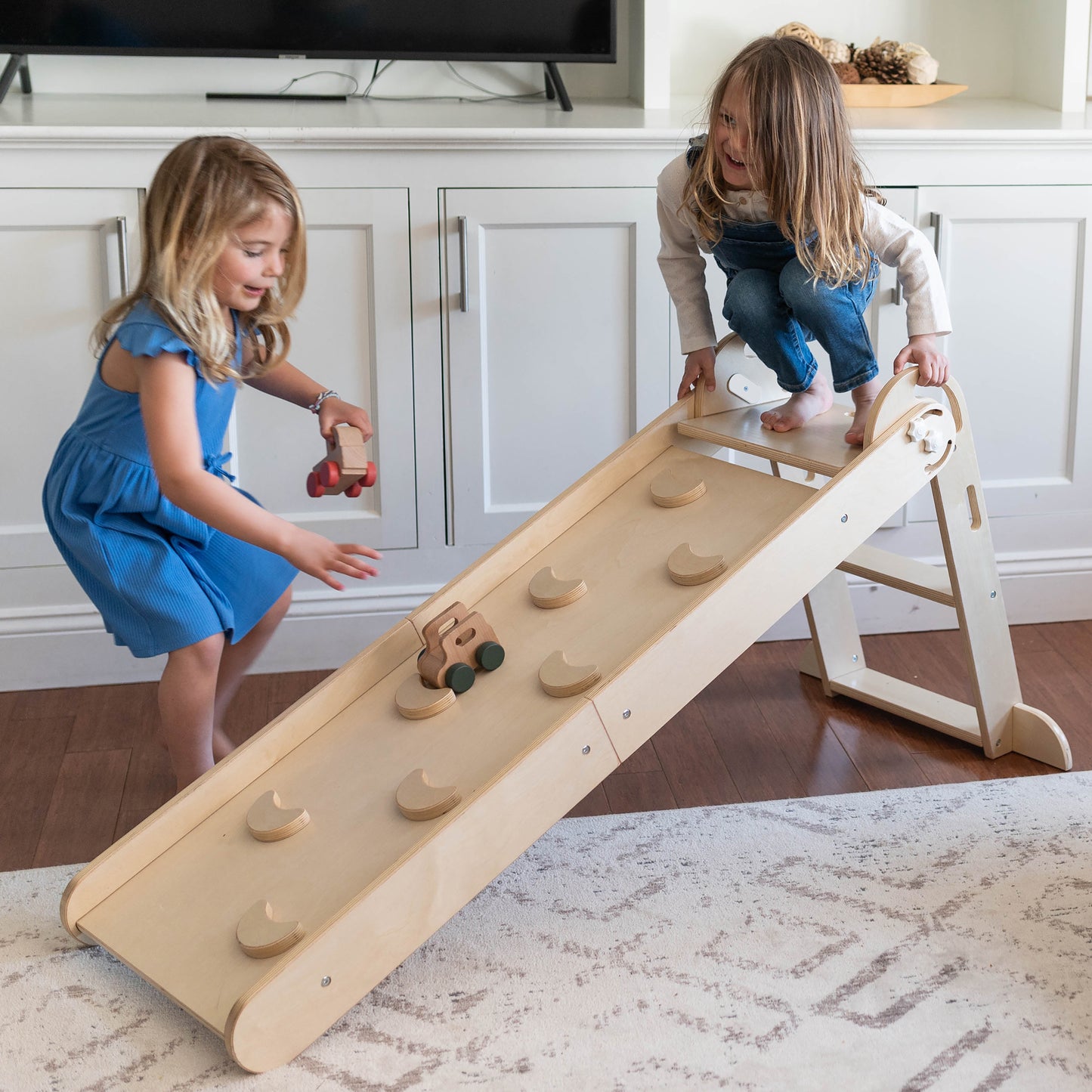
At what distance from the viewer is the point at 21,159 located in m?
1.73

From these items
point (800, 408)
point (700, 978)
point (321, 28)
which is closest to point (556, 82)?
point (321, 28)

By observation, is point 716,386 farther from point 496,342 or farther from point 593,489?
point 496,342

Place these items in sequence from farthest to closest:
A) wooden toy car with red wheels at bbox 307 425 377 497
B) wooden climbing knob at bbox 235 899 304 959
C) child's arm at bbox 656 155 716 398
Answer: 1. child's arm at bbox 656 155 716 398
2. wooden toy car with red wheels at bbox 307 425 377 497
3. wooden climbing knob at bbox 235 899 304 959

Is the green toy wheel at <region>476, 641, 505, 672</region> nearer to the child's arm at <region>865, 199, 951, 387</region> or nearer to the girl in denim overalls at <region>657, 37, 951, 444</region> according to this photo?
the girl in denim overalls at <region>657, 37, 951, 444</region>

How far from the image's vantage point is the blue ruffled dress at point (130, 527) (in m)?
1.40

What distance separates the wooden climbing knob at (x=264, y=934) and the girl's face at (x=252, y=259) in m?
0.62

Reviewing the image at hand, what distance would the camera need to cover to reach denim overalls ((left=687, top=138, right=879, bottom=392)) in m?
1.51

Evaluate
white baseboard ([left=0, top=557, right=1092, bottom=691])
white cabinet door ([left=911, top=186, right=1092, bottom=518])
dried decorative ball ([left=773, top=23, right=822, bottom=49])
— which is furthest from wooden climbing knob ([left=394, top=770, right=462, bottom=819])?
dried decorative ball ([left=773, top=23, right=822, bottom=49])

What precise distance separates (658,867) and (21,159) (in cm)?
123

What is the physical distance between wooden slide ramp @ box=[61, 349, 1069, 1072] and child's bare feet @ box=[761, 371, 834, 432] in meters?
0.02

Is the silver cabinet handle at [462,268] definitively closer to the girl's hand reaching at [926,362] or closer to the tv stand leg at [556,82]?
the tv stand leg at [556,82]

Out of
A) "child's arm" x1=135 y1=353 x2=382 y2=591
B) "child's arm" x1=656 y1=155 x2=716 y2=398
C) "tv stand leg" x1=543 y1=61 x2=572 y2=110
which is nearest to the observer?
"child's arm" x1=135 y1=353 x2=382 y2=591

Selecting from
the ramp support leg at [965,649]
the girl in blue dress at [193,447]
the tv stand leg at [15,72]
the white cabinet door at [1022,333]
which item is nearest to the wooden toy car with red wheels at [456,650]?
the girl in blue dress at [193,447]

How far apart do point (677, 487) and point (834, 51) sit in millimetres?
950
